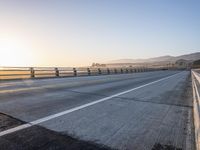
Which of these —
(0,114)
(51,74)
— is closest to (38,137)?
(0,114)

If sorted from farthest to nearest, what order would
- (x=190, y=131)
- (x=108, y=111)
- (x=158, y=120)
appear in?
(x=108, y=111)
(x=158, y=120)
(x=190, y=131)

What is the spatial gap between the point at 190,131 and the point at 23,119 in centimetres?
390

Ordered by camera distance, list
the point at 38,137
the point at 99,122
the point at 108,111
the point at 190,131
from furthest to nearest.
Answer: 1. the point at 108,111
2. the point at 99,122
3. the point at 190,131
4. the point at 38,137

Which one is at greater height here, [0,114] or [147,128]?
[0,114]

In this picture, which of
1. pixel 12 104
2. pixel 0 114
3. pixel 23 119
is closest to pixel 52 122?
pixel 23 119

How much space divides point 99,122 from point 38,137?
1.68 m

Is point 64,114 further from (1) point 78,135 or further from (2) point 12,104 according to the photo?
(2) point 12,104

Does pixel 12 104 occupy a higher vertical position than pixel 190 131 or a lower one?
higher

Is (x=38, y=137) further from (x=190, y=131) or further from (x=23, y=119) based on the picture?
(x=190, y=131)

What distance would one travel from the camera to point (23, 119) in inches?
199

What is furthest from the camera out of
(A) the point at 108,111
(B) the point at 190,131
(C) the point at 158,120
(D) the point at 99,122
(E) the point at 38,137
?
(A) the point at 108,111

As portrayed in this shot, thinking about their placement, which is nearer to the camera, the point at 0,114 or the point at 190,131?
the point at 190,131

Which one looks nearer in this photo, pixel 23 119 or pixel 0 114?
pixel 23 119

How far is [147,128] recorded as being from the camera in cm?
493
